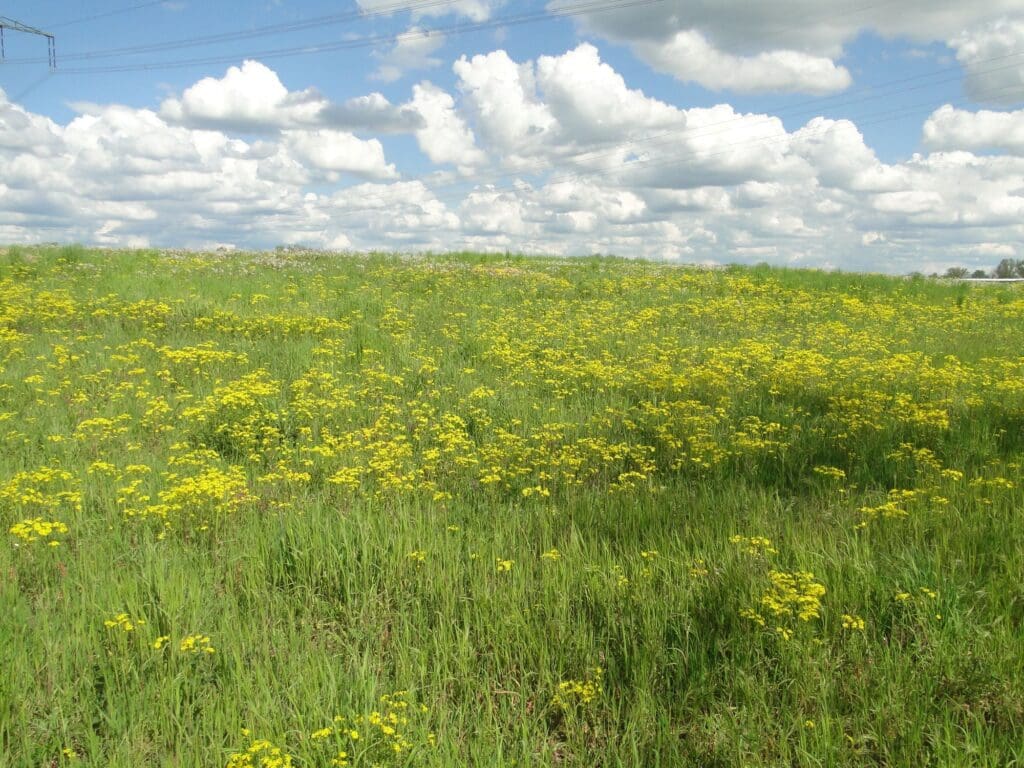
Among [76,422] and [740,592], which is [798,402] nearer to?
[740,592]

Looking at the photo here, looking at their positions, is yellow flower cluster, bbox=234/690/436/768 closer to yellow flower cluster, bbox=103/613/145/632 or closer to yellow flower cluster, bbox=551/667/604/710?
yellow flower cluster, bbox=551/667/604/710

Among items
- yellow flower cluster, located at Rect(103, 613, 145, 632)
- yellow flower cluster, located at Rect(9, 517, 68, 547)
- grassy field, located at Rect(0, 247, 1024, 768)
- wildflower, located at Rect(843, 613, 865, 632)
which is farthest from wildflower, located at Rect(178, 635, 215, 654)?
wildflower, located at Rect(843, 613, 865, 632)

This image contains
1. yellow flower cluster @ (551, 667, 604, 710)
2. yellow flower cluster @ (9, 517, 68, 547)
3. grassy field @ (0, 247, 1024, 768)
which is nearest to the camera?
grassy field @ (0, 247, 1024, 768)

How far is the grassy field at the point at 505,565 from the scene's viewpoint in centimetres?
316

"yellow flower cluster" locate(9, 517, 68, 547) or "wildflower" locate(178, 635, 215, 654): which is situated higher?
"yellow flower cluster" locate(9, 517, 68, 547)

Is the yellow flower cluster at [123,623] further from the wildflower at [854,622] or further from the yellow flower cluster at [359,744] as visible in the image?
the wildflower at [854,622]

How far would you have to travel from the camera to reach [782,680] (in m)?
3.36

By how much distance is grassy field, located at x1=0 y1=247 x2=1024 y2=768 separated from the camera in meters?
3.16

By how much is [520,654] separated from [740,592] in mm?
1406

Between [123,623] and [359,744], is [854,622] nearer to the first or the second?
[359,744]

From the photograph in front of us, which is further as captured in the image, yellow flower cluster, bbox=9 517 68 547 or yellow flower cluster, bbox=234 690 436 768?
yellow flower cluster, bbox=9 517 68 547

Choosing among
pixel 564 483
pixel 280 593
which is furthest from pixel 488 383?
pixel 280 593

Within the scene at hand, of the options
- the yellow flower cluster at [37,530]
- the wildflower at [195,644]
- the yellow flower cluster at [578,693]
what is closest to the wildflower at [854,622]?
the yellow flower cluster at [578,693]

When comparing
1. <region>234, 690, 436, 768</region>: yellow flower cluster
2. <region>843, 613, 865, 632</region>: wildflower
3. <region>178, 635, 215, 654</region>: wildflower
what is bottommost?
<region>234, 690, 436, 768</region>: yellow flower cluster
